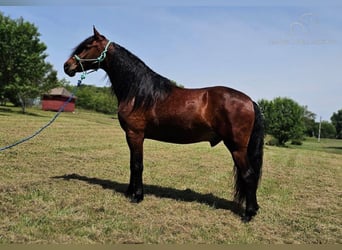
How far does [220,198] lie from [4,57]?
2922cm

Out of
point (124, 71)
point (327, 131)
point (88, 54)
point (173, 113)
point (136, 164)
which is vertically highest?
point (327, 131)

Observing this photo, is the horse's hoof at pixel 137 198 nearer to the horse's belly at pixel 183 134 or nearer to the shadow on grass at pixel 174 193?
the shadow on grass at pixel 174 193

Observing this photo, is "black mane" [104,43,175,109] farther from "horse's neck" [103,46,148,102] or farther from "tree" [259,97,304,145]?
"tree" [259,97,304,145]

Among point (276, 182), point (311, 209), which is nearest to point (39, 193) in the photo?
point (311, 209)

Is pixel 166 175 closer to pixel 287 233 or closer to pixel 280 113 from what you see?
pixel 287 233

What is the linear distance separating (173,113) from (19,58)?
93.4 feet

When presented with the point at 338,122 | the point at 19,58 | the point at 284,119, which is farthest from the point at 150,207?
the point at 338,122

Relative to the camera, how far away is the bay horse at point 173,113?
5020mm

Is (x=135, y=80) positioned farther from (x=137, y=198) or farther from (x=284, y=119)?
(x=284, y=119)

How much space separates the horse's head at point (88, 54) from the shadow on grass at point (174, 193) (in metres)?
2.23

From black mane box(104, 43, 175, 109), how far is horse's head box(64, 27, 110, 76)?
177 millimetres

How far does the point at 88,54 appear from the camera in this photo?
5773mm

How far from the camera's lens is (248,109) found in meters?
A: 5.03

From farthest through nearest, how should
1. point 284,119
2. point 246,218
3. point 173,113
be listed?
1. point 284,119
2. point 173,113
3. point 246,218
